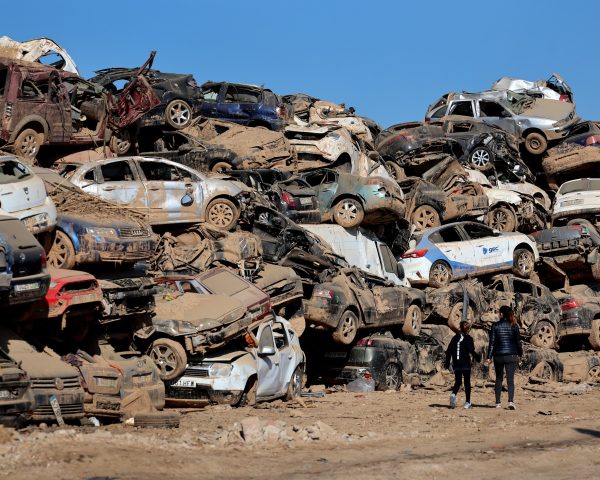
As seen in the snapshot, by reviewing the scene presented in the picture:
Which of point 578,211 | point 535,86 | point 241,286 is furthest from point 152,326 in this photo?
point 535,86

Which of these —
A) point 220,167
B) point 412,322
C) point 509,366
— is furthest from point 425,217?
point 509,366

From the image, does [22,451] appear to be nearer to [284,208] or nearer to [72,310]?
[72,310]

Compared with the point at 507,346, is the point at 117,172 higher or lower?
higher

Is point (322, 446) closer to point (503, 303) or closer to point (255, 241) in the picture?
point (255, 241)

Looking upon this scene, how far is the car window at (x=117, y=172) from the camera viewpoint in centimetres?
2284

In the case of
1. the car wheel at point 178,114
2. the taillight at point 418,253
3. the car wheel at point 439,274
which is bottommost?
the car wheel at point 439,274

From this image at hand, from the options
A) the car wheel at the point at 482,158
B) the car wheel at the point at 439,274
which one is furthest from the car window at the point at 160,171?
the car wheel at the point at 482,158

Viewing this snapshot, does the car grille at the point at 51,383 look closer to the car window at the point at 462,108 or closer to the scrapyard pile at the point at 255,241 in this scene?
the scrapyard pile at the point at 255,241

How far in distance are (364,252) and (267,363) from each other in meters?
8.93

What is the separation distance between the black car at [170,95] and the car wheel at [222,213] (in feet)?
21.1

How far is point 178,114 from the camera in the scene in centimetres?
3070

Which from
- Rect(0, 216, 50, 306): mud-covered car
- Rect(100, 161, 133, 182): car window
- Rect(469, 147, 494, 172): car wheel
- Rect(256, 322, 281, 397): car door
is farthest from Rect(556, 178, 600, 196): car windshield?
Rect(0, 216, 50, 306): mud-covered car

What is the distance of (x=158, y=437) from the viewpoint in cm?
1365

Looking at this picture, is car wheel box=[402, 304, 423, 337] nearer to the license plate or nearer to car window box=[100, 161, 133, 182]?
car window box=[100, 161, 133, 182]
